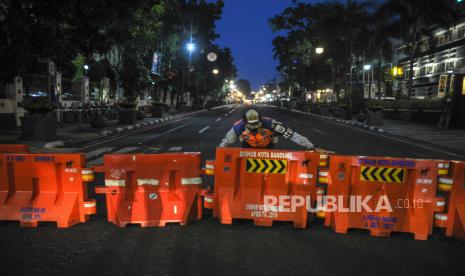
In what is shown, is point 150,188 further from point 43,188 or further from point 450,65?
point 450,65

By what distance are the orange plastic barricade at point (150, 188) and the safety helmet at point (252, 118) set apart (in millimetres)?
953

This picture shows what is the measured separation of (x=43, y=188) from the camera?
5.94m

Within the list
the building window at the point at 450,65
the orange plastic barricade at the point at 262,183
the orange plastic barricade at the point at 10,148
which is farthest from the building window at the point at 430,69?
the orange plastic barricade at the point at 10,148

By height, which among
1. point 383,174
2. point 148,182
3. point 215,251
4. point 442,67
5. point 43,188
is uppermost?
point 442,67

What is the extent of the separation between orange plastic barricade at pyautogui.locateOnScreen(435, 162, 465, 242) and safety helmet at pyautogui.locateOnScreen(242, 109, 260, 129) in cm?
254

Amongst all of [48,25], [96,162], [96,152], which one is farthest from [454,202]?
[48,25]

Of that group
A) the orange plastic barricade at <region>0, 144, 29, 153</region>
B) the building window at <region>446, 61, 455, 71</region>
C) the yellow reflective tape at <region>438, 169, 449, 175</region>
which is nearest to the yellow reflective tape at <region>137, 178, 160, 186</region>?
the orange plastic barricade at <region>0, 144, 29, 153</region>

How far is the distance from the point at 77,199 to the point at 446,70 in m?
52.4

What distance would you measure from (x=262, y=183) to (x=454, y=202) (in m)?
2.43

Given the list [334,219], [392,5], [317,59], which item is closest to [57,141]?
[334,219]

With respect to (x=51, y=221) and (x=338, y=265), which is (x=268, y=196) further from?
(x=51, y=221)

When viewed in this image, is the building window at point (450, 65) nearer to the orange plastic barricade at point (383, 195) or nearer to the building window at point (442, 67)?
the building window at point (442, 67)

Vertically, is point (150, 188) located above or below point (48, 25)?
below

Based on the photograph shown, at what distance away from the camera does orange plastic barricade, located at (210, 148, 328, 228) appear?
5.68m
